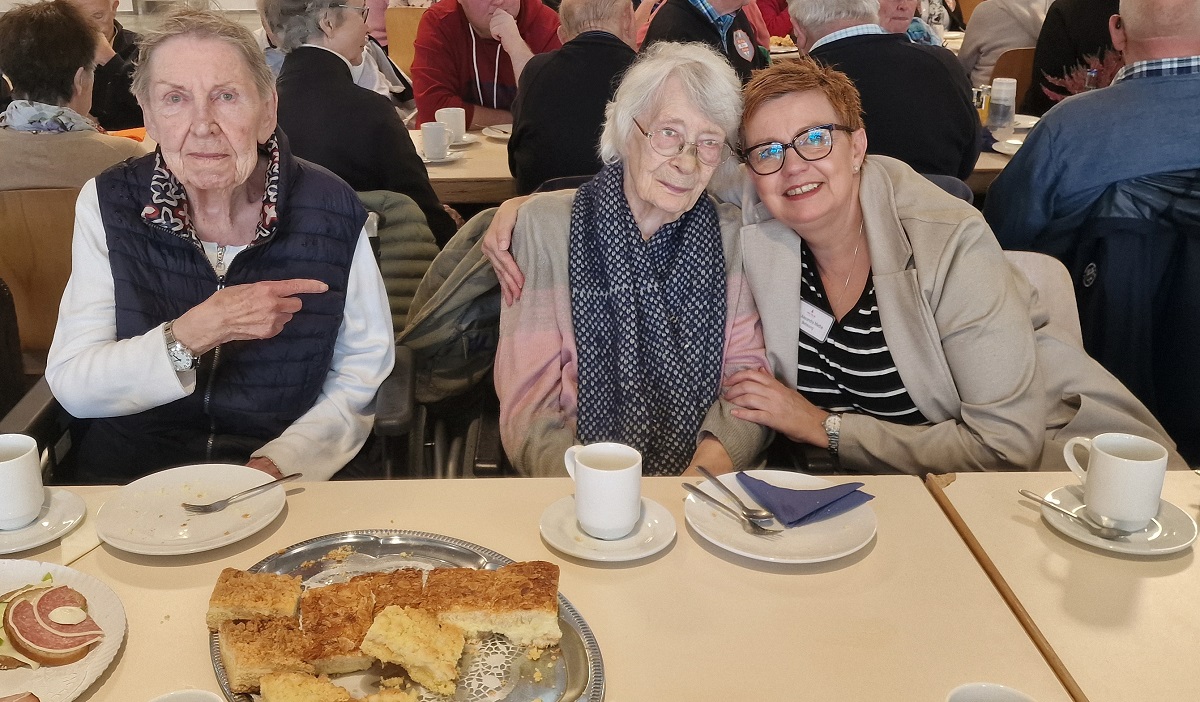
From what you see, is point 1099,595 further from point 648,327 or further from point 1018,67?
point 1018,67

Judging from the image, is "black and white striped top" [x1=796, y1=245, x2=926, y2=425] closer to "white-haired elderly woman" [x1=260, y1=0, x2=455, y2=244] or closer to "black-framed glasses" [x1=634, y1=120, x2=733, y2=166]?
"black-framed glasses" [x1=634, y1=120, x2=733, y2=166]

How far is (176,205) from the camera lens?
193 centimetres

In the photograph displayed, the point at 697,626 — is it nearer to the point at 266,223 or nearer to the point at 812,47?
the point at 266,223

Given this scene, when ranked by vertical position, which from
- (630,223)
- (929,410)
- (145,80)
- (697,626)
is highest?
(145,80)

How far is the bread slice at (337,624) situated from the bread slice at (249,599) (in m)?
0.02

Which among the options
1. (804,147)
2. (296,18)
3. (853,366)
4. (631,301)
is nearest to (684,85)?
(804,147)

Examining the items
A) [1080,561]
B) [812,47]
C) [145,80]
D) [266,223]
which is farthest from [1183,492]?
[812,47]

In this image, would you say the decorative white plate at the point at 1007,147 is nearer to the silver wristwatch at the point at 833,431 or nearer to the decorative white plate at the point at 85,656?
the silver wristwatch at the point at 833,431

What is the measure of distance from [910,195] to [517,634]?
1.28m

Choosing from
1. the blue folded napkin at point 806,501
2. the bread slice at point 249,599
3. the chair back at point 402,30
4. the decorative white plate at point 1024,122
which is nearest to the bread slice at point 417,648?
the bread slice at point 249,599

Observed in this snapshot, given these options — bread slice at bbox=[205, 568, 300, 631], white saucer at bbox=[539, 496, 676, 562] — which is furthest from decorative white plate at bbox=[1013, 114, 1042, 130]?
bread slice at bbox=[205, 568, 300, 631]

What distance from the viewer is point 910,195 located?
2.06 meters

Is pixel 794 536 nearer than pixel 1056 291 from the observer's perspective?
Yes

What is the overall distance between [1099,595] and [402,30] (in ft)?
18.9
